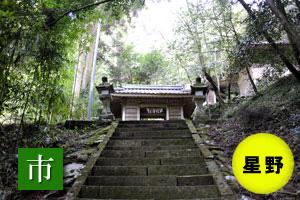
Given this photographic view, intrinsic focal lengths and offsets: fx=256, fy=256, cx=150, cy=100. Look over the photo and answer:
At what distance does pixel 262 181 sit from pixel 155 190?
1600 mm

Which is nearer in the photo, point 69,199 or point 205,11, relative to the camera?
point 69,199

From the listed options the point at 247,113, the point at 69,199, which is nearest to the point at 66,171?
the point at 69,199

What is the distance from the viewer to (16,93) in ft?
A: 15.5

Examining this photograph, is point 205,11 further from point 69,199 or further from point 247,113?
point 69,199

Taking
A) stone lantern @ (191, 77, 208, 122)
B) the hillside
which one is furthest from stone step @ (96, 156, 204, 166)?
stone lantern @ (191, 77, 208, 122)

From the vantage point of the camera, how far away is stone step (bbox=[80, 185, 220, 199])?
13.3 feet

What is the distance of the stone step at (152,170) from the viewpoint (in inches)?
192

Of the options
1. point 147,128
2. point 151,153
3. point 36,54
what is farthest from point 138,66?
point 36,54

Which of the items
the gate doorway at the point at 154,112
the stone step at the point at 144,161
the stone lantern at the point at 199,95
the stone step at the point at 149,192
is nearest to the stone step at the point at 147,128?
the stone lantern at the point at 199,95

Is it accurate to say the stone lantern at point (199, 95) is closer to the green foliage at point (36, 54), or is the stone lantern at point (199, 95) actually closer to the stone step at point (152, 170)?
the stone step at point (152, 170)

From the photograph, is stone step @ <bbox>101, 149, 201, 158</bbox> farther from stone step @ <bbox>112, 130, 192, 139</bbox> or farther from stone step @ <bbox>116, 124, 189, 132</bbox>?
stone step @ <bbox>116, 124, 189, 132</bbox>

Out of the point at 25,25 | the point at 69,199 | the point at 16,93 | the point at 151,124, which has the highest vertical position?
the point at 25,25

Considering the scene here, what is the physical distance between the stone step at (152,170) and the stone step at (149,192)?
692mm

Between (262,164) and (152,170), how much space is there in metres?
2.05
